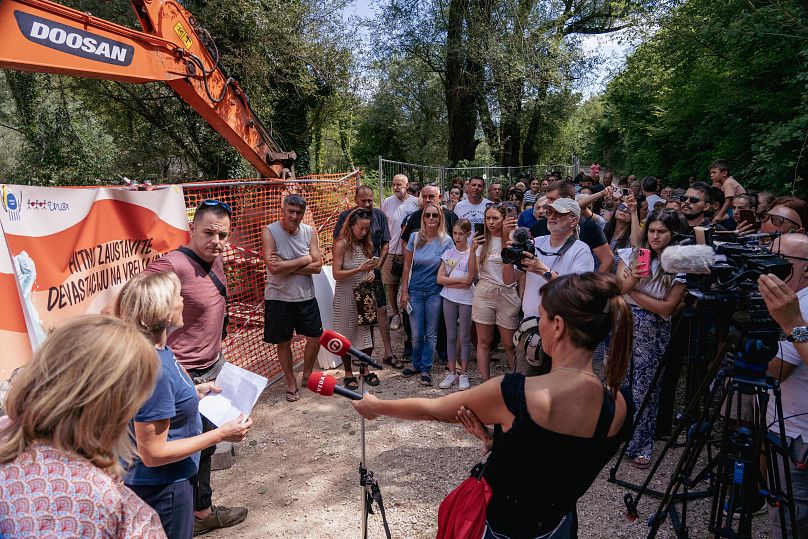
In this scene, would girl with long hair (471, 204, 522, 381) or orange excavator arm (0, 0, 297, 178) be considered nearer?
orange excavator arm (0, 0, 297, 178)

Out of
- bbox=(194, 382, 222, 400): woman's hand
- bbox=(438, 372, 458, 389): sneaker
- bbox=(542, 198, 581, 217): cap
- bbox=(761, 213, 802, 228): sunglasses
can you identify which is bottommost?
bbox=(438, 372, 458, 389): sneaker

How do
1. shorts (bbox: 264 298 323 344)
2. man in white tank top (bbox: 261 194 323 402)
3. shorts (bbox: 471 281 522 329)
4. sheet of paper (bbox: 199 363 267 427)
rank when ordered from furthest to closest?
shorts (bbox: 264 298 323 344) → man in white tank top (bbox: 261 194 323 402) → shorts (bbox: 471 281 522 329) → sheet of paper (bbox: 199 363 267 427)

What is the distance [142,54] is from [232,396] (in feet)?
10.8

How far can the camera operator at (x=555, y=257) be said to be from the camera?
12.3 ft

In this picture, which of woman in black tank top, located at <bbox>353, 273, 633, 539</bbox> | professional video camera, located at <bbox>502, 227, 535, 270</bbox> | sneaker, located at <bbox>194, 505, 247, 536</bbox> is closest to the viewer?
woman in black tank top, located at <bbox>353, 273, 633, 539</bbox>

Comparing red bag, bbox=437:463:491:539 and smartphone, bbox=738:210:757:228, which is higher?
smartphone, bbox=738:210:757:228

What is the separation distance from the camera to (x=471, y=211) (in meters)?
7.09

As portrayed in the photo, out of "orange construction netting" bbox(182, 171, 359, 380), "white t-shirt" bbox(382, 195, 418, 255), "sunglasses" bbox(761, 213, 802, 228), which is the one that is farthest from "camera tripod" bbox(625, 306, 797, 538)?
"white t-shirt" bbox(382, 195, 418, 255)

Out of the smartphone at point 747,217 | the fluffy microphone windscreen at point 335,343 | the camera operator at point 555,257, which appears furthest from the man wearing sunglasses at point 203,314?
the smartphone at point 747,217

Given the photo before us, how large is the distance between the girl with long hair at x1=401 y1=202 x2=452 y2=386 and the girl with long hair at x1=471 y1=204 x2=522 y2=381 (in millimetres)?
605

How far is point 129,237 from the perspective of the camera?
3.80m

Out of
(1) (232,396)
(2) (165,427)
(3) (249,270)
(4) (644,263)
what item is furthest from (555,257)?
(3) (249,270)

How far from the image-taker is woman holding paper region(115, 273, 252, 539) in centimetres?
202

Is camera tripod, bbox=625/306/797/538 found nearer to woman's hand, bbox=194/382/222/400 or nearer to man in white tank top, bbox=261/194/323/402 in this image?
woman's hand, bbox=194/382/222/400
